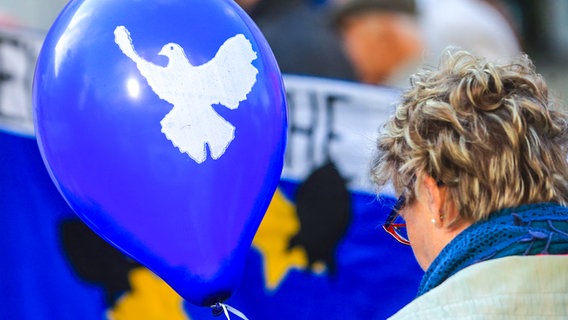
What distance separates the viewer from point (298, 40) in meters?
3.77

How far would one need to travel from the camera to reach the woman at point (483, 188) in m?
1.71

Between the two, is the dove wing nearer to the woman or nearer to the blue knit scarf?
the woman

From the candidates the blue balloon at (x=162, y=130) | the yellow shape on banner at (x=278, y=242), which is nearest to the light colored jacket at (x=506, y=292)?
the blue balloon at (x=162, y=130)

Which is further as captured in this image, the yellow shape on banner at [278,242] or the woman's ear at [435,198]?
the yellow shape on banner at [278,242]

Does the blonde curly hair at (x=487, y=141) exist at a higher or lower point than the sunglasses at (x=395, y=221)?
higher

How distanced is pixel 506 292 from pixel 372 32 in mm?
2880

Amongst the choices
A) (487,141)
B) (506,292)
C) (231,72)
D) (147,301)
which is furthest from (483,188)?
(147,301)

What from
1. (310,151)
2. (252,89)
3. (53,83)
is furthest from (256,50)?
(310,151)

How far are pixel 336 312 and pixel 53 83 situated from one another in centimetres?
154

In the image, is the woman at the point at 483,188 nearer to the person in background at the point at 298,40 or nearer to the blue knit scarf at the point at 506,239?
the blue knit scarf at the point at 506,239

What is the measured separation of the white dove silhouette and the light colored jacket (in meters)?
0.47

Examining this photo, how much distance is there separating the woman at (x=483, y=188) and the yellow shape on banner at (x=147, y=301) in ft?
4.74

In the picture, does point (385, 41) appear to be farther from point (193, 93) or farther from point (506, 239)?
point (506, 239)

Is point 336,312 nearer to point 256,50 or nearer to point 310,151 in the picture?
point 310,151
